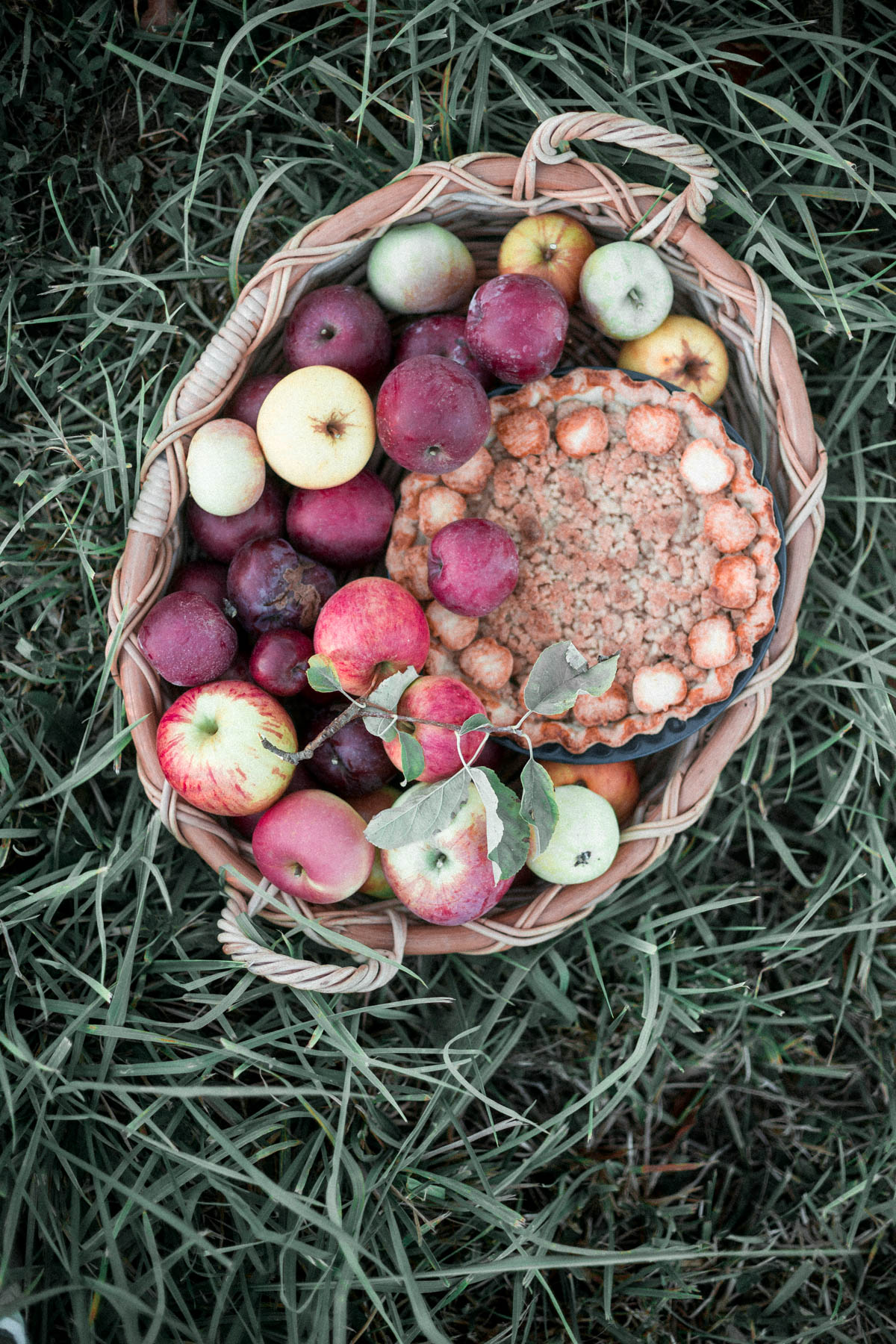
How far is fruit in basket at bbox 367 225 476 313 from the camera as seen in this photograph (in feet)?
6.51

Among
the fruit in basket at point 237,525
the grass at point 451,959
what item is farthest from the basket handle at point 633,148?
the fruit in basket at point 237,525

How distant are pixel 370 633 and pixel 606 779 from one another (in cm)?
71

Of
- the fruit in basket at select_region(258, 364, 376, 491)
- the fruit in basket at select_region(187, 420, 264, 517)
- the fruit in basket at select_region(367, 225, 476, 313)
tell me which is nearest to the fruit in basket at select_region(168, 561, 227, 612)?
the fruit in basket at select_region(187, 420, 264, 517)

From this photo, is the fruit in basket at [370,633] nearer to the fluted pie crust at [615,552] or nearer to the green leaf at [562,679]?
the fluted pie crust at [615,552]

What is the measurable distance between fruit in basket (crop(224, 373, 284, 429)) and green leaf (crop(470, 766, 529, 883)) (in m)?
1.00

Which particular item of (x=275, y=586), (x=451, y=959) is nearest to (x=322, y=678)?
(x=275, y=586)

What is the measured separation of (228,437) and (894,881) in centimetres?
190

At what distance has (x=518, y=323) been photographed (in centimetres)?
185

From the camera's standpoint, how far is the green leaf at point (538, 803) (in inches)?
62.6

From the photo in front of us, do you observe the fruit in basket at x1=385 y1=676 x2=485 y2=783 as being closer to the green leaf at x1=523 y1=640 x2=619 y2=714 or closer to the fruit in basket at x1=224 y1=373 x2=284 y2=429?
the green leaf at x1=523 y1=640 x2=619 y2=714

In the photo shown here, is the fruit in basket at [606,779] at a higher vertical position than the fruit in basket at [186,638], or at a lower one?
lower

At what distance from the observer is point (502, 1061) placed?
2.21 meters

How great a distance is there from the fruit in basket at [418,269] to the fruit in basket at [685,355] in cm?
45

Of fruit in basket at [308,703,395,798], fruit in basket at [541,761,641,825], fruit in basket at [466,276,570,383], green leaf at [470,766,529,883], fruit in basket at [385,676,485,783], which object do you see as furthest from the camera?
fruit in basket at [541,761,641,825]
